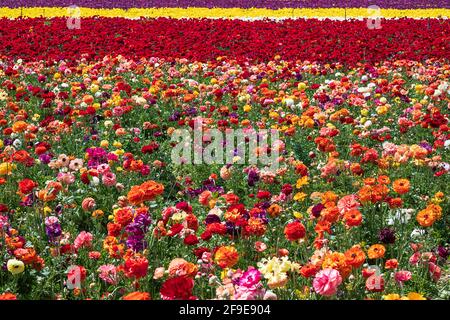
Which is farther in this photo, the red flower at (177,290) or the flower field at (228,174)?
the flower field at (228,174)

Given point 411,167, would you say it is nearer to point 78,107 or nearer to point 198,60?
point 78,107

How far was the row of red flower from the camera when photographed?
9.78m

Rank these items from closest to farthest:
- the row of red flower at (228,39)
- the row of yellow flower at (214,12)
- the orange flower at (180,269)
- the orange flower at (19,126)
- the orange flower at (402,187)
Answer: the orange flower at (180,269) < the orange flower at (402,187) < the orange flower at (19,126) < the row of red flower at (228,39) < the row of yellow flower at (214,12)

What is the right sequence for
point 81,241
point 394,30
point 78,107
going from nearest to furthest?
point 81,241
point 78,107
point 394,30

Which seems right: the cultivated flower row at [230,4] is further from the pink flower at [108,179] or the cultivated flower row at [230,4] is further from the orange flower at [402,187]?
the orange flower at [402,187]

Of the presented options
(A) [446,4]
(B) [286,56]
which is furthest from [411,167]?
(A) [446,4]

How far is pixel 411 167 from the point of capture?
4957 mm

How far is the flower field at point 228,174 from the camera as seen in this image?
297 cm

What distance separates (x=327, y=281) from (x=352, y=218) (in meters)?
0.57

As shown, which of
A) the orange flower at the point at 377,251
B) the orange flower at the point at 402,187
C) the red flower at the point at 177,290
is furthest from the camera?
the orange flower at the point at 402,187

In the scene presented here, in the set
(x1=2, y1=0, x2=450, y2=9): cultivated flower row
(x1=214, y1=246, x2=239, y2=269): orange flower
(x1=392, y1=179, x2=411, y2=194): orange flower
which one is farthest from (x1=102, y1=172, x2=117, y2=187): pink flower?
(x1=2, y1=0, x2=450, y2=9): cultivated flower row

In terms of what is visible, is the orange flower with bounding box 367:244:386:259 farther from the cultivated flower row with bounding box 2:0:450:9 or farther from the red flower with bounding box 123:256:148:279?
the cultivated flower row with bounding box 2:0:450:9

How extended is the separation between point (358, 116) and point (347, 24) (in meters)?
7.01

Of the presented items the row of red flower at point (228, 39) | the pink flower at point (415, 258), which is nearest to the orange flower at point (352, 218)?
the pink flower at point (415, 258)
